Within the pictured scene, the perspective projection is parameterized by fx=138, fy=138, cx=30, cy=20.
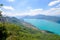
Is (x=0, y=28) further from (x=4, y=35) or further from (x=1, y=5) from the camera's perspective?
(x=1, y=5)

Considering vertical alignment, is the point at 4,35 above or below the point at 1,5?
below

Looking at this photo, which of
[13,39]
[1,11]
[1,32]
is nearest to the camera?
[13,39]

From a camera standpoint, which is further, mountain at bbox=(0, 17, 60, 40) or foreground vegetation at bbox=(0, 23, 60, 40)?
mountain at bbox=(0, 17, 60, 40)

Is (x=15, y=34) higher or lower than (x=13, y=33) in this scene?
lower

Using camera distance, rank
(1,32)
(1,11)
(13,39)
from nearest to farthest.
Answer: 1. (13,39)
2. (1,32)
3. (1,11)

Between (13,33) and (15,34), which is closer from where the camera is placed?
(13,33)

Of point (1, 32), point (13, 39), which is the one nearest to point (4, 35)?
point (1, 32)

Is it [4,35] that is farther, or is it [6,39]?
[4,35]

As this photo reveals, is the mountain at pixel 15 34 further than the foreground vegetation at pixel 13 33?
Yes

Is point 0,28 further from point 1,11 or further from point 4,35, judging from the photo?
point 1,11
